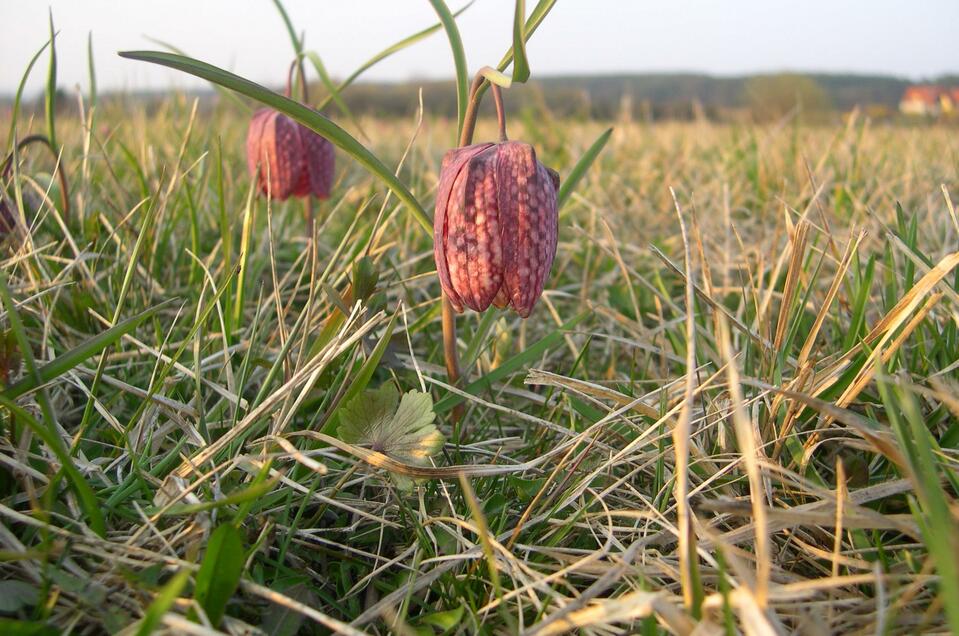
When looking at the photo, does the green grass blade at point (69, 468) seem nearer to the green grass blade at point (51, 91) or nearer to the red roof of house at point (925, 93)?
the green grass blade at point (51, 91)

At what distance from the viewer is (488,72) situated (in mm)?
845

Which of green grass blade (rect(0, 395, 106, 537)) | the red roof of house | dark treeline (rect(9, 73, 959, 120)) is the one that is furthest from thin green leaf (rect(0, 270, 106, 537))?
the red roof of house

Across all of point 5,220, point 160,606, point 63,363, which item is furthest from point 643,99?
point 160,606

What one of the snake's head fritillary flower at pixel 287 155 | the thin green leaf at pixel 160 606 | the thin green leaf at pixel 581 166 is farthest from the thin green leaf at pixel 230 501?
the snake's head fritillary flower at pixel 287 155

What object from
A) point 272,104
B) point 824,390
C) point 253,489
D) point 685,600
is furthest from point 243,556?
point 824,390

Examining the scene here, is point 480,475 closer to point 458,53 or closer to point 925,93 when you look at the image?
point 458,53

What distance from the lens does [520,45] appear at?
2.66 feet

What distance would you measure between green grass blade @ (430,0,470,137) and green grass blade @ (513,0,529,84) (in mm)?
131

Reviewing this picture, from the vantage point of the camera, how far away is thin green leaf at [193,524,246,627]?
0.64 m

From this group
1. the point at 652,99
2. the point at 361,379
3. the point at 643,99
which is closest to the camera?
the point at 361,379

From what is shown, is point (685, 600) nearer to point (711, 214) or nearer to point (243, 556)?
point (243, 556)

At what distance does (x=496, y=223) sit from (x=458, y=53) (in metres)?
0.25

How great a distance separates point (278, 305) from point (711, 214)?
4.81 feet

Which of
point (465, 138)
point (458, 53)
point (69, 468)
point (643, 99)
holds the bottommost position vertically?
point (69, 468)
